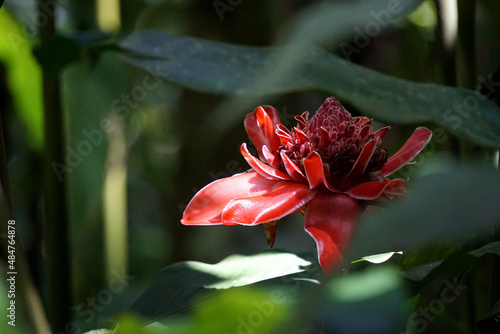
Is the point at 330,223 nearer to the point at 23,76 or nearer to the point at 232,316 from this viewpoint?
the point at 232,316

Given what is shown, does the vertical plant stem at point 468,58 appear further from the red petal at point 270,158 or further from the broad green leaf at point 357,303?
the broad green leaf at point 357,303

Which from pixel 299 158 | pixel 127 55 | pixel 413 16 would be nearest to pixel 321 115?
pixel 299 158

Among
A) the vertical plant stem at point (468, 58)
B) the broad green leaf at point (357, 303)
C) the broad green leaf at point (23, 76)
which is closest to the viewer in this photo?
the broad green leaf at point (357, 303)

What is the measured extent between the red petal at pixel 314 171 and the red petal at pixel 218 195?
1.5 inches

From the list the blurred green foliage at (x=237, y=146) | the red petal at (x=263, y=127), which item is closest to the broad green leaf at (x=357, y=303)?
the blurred green foliage at (x=237, y=146)

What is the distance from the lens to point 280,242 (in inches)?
26.5

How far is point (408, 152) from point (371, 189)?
0.05 meters

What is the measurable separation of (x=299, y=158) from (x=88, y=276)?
64cm

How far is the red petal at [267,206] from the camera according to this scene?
322 mm

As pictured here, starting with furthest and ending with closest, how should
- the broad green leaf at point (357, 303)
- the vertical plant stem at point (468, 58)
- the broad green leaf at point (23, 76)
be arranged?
the broad green leaf at point (23, 76) < the vertical plant stem at point (468, 58) < the broad green leaf at point (357, 303)

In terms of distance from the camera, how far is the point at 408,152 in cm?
37

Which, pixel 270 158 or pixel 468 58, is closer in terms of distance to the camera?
pixel 270 158

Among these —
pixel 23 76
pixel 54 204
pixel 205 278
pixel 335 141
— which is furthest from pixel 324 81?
pixel 23 76

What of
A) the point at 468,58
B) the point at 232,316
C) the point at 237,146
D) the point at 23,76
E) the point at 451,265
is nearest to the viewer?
the point at 232,316
